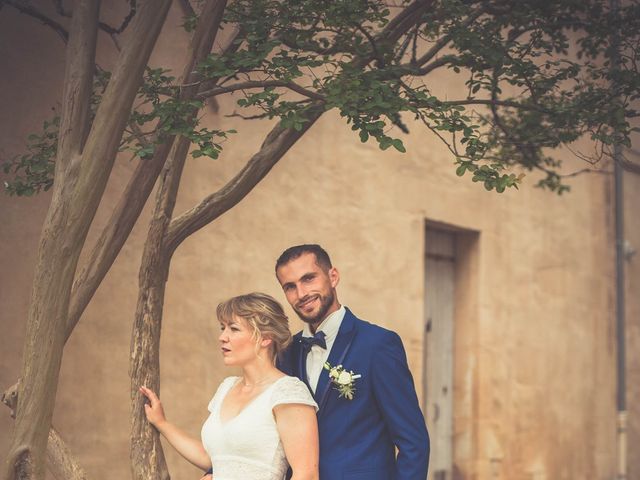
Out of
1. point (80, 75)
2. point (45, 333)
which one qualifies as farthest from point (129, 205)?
point (45, 333)

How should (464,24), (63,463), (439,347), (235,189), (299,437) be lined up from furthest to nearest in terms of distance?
(439,347), (464,24), (235,189), (63,463), (299,437)

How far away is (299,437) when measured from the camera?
3.80 meters

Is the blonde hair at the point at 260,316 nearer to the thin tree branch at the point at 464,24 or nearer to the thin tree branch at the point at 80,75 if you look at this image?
the thin tree branch at the point at 80,75

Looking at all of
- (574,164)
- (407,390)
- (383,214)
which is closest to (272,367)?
(407,390)

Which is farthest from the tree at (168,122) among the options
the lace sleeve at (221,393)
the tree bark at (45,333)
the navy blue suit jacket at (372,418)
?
the navy blue suit jacket at (372,418)

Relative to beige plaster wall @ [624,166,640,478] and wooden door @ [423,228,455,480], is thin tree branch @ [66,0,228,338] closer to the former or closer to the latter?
wooden door @ [423,228,455,480]

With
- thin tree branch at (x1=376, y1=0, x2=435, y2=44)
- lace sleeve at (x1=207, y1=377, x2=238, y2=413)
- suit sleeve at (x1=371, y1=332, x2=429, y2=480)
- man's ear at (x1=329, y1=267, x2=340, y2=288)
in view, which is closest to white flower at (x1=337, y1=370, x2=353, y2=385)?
suit sleeve at (x1=371, y1=332, x2=429, y2=480)

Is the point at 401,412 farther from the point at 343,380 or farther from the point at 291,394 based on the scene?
the point at 291,394

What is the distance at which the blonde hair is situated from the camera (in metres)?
4.02

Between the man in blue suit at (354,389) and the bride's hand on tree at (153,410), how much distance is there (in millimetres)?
740

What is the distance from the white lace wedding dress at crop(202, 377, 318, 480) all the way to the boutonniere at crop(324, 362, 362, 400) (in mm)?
108

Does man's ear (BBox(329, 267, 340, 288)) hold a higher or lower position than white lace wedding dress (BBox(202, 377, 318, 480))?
higher

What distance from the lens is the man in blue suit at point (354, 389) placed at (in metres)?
3.92

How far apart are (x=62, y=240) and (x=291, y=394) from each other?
42.9 inches
